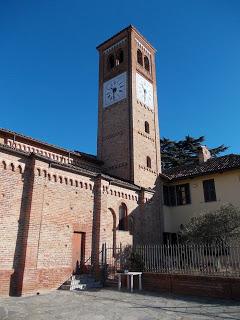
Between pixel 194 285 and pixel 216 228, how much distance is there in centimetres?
474

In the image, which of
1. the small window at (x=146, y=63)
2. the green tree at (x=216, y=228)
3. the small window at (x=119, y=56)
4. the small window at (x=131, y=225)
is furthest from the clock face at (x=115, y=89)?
the green tree at (x=216, y=228)

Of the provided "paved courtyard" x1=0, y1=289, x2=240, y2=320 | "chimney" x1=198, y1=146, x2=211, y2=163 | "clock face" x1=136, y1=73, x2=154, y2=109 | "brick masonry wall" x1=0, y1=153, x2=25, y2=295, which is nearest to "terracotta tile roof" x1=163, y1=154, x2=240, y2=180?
"chimney" x1=198, y1=146, x2=211, y2=163

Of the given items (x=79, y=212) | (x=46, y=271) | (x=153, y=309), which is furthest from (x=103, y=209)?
(x=153, y=309)

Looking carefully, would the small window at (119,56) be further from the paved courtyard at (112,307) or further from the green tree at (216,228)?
the paved courtyard at (112,307)

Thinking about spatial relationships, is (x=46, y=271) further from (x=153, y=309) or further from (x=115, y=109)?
(x=115, y=109)

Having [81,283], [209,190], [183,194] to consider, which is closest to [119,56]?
[183,194]

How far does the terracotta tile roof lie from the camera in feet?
67.3

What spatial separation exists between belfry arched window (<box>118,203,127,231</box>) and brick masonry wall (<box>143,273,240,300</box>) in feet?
15.0

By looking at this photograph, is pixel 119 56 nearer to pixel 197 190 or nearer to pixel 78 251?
pixel 197 190

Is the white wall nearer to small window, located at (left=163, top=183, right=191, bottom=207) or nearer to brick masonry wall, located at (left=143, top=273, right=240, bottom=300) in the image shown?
small window, located at (left=163, top=183, right=191, bottom=207)

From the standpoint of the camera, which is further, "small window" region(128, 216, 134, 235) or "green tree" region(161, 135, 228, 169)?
"green tree" region(161, 135, 228, 169)

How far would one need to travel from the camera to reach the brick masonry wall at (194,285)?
1138cm

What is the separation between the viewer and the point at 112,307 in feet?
32.3

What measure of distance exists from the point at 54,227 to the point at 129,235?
19.7 ft
